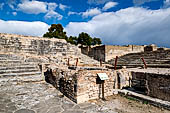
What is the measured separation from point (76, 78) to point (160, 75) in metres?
3.00

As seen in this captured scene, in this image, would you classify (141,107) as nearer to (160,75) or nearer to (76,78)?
(160,75)

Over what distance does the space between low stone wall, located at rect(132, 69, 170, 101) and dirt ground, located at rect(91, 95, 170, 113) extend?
62cm

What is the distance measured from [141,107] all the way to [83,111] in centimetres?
190

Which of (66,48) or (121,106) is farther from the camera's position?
(66,48)

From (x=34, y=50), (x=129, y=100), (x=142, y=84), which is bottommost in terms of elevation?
(x=129, y=100)

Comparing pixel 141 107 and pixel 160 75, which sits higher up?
pixel 160 75

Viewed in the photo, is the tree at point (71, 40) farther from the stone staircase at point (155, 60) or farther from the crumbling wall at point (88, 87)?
the crumbling wall at point (88, 87)

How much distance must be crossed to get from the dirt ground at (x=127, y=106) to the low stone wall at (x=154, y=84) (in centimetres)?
62

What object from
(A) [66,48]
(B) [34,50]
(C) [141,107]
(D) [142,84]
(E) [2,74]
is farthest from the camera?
(A) [66,48]

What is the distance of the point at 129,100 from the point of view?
430cm

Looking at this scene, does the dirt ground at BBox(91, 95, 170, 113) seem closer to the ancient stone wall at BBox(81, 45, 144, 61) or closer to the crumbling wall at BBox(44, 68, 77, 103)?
the crumbling wall at BBox(44, 68, 77, 103)

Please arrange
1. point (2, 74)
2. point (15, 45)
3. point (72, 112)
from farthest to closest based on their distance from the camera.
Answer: point (15, 45), point (2, 74), point (72, 112)

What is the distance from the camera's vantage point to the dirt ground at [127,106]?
11.1 ft

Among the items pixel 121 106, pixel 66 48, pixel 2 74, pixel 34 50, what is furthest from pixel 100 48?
pixel 121 106
